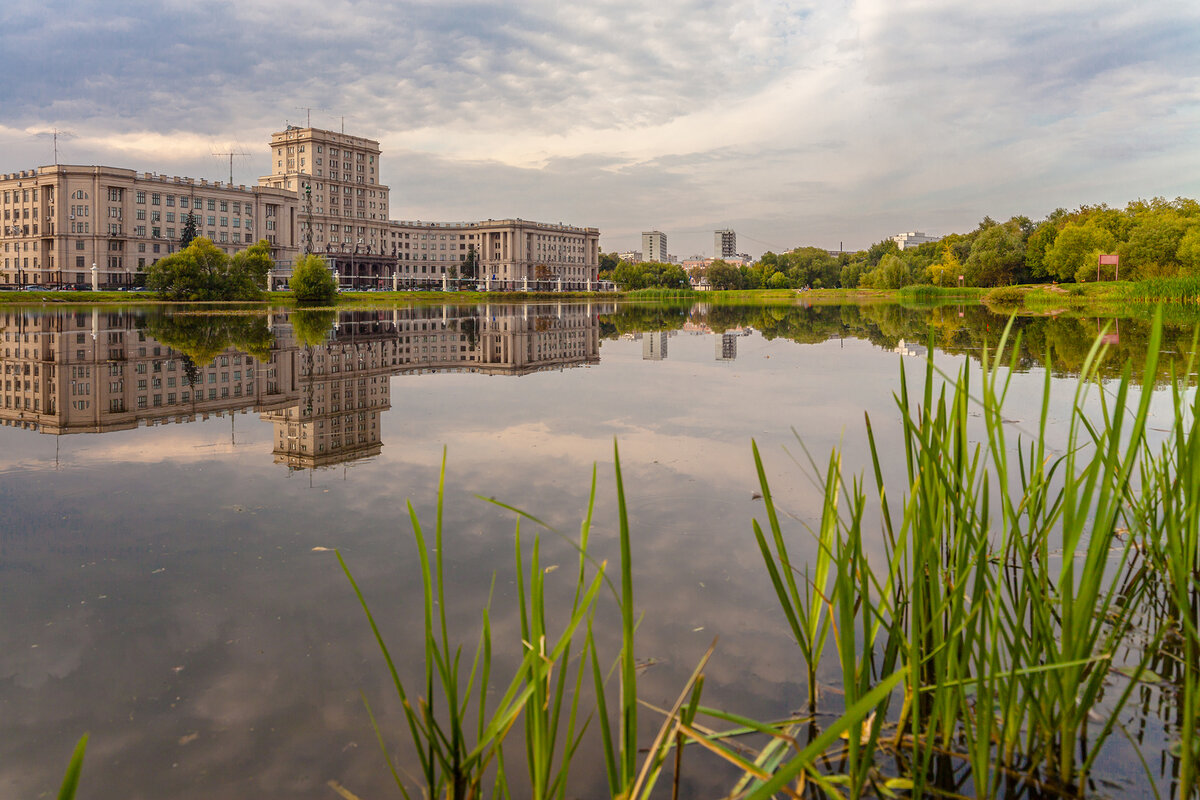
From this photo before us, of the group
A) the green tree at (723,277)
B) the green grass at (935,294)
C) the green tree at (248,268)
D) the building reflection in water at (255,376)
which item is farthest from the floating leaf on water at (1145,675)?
the green tree at (723,277)

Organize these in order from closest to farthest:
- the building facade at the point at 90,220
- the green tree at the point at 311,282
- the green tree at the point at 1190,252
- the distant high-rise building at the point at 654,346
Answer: the distant high-rise building at the point at 654,346
the green tree at the point at 1190,252
the green tree at the point at 311,282
the building facade at the point at 90,220

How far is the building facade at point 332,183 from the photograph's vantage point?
110562 mm

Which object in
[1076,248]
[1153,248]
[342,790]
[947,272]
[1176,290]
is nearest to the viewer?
[342,790]

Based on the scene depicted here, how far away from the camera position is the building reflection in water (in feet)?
27.0

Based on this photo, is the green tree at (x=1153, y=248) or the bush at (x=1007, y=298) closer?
the bush at (x=1007, y=298)

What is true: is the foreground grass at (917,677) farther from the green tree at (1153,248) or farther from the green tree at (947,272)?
the green tree at (947,272)

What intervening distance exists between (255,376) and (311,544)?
9.00 metres

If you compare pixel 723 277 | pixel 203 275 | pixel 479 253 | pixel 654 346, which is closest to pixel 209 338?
pixel 654 346

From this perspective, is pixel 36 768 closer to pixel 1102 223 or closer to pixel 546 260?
pixel 1102 223

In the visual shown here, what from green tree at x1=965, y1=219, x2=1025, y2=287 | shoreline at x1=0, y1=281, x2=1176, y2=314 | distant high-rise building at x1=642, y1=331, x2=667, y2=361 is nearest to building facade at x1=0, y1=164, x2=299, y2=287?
shoreline at x1=0, y1=281, x2=1176, y2=314

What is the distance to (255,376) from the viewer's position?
1239 cm

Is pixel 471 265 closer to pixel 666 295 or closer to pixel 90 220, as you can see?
pixel 666 295

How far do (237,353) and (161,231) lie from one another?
85.2m

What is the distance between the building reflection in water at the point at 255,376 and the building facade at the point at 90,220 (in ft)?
235
